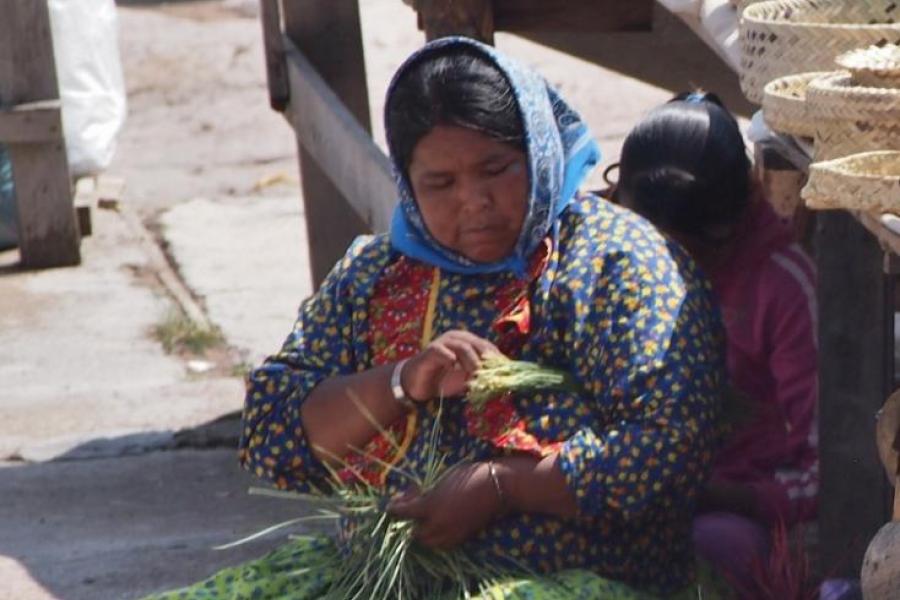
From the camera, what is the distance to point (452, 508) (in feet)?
9.53

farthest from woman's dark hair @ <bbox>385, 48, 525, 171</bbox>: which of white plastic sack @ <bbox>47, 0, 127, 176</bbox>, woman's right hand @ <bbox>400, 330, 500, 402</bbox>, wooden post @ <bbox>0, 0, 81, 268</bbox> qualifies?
white plastic sack @ <bbox>47, 0, 127, 176</bbox>

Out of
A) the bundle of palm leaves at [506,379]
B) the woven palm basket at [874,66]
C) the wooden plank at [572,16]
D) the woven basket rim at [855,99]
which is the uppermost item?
the woven palm basket at [874,66]

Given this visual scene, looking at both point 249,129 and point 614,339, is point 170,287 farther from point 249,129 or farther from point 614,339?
point 614,339

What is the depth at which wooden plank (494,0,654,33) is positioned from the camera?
192 inches

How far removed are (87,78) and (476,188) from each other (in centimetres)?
518

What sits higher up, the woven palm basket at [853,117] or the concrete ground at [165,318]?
the woven palm basket at [853,117]

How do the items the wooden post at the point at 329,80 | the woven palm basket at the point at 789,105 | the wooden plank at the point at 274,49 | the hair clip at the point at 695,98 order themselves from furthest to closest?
the wooden post at the point at 329,80 → the wooden plank at the point at 274,49 → the hair clip at the point at 695,98 → the woven palm basket at the point at 789,105

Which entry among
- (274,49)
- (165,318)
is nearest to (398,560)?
(274,49)

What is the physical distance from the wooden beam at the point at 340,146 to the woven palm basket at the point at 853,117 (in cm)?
200

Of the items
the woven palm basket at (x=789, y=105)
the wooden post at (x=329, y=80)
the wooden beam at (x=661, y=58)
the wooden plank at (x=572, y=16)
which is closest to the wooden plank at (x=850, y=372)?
the woven palm basket at (x=789, y=105)

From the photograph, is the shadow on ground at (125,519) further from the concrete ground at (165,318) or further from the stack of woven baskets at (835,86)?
the stack of woven baskets at (835,86)

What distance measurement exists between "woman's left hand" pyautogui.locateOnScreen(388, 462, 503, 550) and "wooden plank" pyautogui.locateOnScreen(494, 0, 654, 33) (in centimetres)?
212

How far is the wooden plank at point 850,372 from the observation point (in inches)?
120

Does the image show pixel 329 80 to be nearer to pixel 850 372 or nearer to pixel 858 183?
pixel 850 372
